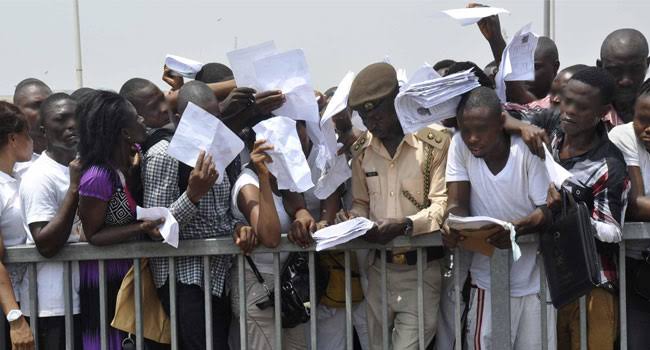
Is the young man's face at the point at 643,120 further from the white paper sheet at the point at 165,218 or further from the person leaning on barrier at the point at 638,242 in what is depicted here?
the white paper sheet at the point at 165,218

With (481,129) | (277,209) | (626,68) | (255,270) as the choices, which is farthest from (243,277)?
(626,68)

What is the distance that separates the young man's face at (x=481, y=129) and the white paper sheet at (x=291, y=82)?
888 mm

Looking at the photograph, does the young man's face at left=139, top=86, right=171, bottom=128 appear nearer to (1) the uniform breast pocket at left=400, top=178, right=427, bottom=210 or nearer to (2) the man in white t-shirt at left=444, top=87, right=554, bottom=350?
(1) the uniform breast pocket at left=400, top=178, right=427, bottom=210

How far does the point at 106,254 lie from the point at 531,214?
2177mm

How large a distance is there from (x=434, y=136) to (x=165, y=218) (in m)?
1.54

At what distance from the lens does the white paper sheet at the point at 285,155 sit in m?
4.35

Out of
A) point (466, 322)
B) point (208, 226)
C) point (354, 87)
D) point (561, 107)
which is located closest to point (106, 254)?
point (208, 226)

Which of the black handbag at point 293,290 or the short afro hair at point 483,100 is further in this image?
the black handbag at point 293,290

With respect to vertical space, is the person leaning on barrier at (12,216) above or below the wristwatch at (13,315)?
above

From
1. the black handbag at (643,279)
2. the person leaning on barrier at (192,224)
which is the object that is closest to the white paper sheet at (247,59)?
the person leaning on barrier at (192,224)

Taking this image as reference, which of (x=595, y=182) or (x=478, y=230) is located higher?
(x=595, y=182)

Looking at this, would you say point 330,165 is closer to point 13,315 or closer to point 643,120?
point 643,120

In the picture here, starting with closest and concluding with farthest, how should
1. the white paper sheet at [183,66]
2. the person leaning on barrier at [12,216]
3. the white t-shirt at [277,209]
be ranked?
the person leaning on barrier at [12,216]
the white t-shirt at [277,209]
the white paper sheet at [183,66]

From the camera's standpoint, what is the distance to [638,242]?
170 inches
